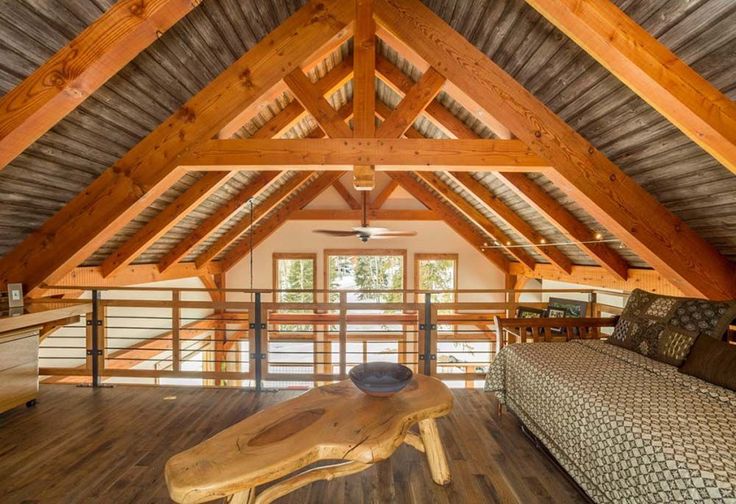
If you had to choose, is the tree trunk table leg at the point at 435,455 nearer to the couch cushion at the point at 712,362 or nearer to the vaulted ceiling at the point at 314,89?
the couch cushion at the point at 712,362

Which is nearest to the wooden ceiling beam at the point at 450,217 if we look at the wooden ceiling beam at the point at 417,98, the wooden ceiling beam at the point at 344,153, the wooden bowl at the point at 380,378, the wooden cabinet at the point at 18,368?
the wooden ceiling beam at the point at 417,98

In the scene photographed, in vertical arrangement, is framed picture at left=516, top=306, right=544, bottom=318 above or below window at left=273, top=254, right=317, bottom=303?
below

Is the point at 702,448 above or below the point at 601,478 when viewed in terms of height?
above

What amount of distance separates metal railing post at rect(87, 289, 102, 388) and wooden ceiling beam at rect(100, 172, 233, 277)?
33.2 inches

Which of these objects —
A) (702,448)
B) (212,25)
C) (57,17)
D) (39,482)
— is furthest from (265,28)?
(702,448)

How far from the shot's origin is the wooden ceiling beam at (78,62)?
1964 mm

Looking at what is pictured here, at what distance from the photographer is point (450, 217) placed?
723cm

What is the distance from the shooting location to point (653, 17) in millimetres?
1841

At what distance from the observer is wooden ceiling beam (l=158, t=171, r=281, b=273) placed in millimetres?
5227

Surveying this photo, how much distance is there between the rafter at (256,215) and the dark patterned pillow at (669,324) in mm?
4993

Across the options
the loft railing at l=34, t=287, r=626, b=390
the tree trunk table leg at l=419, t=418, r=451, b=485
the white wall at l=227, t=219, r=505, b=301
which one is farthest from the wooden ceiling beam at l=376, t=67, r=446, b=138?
the white wall at l=227, t=219, r=505, b=301

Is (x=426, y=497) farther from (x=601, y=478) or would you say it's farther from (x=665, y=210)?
(x=665, y=210)

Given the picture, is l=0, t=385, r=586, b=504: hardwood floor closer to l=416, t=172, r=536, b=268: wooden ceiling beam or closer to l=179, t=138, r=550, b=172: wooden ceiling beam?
l=179, t=138, r=550, b=172: wooden ceiling beam

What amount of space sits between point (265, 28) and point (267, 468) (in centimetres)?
317
